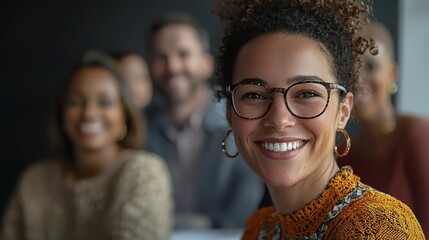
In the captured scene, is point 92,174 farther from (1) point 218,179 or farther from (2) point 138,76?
(2) point 138,76

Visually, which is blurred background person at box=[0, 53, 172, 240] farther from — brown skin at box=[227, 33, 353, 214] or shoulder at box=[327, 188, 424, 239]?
shoulder at box=[327, 188, 424, 239]

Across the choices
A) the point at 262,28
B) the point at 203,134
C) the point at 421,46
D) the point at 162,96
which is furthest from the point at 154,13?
the point at 262,28

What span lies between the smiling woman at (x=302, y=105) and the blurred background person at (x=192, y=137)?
1.37 m

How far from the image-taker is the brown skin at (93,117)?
1988 millimetres

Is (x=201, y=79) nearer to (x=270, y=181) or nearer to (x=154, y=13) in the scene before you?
(x=154, y=13)

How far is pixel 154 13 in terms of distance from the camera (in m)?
3.44

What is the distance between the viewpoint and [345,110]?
981 millimetres

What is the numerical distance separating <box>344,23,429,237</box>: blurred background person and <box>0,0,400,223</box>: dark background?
1773 millimetres

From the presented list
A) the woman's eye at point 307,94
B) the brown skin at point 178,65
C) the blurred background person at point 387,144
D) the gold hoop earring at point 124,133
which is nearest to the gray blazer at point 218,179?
the brown skin at point 178,65

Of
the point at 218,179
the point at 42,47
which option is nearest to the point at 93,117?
the point at 218,179

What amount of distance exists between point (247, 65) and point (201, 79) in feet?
6.84

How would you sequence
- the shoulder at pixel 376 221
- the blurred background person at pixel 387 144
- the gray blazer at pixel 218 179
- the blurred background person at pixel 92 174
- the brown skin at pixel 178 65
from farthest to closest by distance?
the brown skin at pixel 178 65 < the gray blazer at pixel 218 179 < the blurred background person at pixel 92 174 < the blurred background person at pixel 387 144 < the shoulder at pixel 376 221

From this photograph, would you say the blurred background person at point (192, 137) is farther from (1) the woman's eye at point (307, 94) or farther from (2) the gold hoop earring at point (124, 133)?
(1) the woman's eye at point (307, 94)

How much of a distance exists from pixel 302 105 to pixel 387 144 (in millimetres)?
699
